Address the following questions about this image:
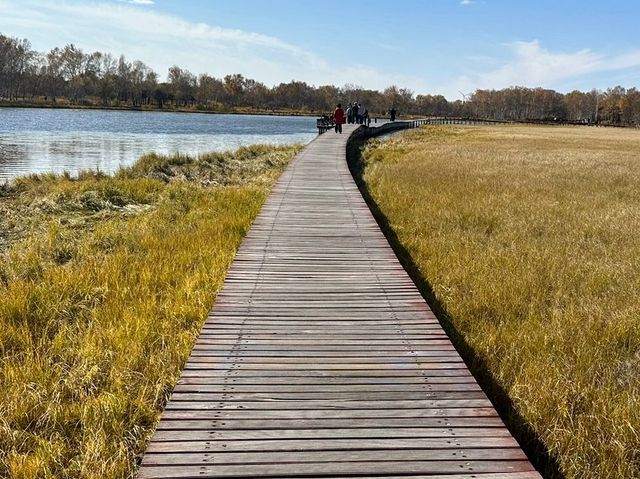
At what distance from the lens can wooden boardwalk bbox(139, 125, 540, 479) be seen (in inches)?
101

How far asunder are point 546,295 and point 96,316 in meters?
4.83

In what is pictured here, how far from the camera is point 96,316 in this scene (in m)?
5.00

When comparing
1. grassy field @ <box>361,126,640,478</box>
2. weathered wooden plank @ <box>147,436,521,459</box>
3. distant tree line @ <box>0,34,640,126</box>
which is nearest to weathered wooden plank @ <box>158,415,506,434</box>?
weathered wooden plank @ <box>147,436,521,459</box>

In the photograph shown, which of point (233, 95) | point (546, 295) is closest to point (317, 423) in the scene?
point (546, 295)

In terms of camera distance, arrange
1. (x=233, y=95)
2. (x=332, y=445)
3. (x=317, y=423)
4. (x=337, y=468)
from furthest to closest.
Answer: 1. (x=233, y=95)
2. (x=317, y=423)
3. (x=332, y=445)
4. (x=337, y=468)

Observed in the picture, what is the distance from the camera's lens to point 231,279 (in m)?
5.33

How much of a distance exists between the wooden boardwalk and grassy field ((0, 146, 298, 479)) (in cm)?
44

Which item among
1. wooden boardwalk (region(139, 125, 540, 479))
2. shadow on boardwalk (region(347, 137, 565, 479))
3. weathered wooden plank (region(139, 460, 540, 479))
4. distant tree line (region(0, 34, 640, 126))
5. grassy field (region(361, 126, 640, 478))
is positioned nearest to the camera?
weathered wooden plank (region(139, 460, 540, 479))

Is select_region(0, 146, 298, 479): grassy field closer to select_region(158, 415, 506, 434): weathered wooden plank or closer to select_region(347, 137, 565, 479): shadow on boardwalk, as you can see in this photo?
select_region(158, 415, 506, 434): weathered wooden plank

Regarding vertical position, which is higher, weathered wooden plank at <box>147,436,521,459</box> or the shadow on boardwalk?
weathered wooden plank at <box>147,436,521,459</box>

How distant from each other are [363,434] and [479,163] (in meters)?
18.2

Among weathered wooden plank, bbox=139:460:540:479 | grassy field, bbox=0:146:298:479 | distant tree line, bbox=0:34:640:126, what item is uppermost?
distant tree line, bbox=0:34:640:126

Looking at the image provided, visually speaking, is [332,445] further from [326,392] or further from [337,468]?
[326,392]

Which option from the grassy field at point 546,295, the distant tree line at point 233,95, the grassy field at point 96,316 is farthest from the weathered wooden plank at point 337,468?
the distant tree line at point 233,95
